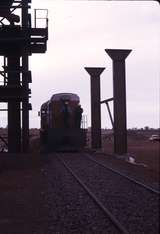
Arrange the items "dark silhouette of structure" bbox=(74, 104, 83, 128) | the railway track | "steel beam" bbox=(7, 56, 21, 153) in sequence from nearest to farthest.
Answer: the railway track
"steel beam" bbox=(7, 56, 21, 153)
"dark silhouette of structure" bbox=(74, 104, 83, 128)

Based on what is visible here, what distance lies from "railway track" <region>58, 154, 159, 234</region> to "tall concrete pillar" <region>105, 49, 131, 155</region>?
630cm

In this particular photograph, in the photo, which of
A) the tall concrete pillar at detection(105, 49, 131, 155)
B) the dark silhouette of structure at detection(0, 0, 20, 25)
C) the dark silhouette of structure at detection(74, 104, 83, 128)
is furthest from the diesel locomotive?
the dark silhouette of structure at detection(0, 0, 20, 25)

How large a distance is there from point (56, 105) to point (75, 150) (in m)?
3.37

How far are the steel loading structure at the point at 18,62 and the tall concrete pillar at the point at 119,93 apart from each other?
12.6 feet

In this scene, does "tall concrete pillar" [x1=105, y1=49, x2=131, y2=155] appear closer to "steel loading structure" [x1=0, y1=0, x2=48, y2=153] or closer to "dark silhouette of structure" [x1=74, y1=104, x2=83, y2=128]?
"steel loading structure" [x1=0, y1=0, x2=48, y2=153]

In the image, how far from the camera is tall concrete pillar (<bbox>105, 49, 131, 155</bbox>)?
98.6 feet

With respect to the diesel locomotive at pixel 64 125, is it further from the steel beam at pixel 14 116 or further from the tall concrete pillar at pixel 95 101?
the steel beam at pixel 14 116

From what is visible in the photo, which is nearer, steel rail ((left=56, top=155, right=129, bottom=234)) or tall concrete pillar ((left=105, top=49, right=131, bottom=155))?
steel rail ((left=56, top=155, right=129, bottom=234))

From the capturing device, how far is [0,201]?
1546cm

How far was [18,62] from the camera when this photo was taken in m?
34.2

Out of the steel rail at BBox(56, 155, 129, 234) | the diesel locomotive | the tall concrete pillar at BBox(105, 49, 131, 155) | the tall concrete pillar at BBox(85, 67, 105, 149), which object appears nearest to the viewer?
the steel rail at BBox(56, 155, 129, 234)

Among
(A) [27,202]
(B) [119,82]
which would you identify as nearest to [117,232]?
(A) [27,202]

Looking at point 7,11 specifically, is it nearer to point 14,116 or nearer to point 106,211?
point 14,116

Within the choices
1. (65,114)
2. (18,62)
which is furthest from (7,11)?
(65,114)
